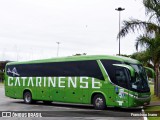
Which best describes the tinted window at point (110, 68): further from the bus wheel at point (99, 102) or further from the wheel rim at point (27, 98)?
the wheel rim at point (27, 98)

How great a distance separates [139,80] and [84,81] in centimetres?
346

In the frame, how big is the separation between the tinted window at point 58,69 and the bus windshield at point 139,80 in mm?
1951

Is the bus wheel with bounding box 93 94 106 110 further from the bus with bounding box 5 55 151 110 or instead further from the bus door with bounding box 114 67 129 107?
the bus door with bounding box 114 67 129 107

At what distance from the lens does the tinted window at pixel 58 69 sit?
22266mm

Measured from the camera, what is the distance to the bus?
813 inches

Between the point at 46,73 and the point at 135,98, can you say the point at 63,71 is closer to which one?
the point at 46,73

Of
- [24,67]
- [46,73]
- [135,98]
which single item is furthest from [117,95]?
[24,67]

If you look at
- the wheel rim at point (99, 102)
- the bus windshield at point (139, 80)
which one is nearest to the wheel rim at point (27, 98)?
the wheel rim at point (99, 102)

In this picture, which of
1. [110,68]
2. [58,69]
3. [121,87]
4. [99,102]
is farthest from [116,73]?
[58,69]

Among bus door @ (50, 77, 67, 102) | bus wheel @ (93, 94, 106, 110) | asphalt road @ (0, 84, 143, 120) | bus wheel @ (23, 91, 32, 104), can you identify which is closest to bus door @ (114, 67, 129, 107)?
asphalt road @ (0, 84, 143, 120)

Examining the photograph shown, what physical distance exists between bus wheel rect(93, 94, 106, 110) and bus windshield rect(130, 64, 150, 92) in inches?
81.6

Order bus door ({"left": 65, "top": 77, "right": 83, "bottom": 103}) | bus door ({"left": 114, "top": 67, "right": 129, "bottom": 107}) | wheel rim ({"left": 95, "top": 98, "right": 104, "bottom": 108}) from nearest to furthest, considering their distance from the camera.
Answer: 1. bus door ({"left": 114, "top": 67, "right": 129, "bottom": 107})
2. wheel rim ({"left": 95, "top": 98, "right": 104, "bottom": 108})
3. bus door ({"left": 65, "top": 77, "right": 83, "bottom": 103})

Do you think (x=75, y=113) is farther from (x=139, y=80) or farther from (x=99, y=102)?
(x=139, y=80)

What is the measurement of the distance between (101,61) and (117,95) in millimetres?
2286
